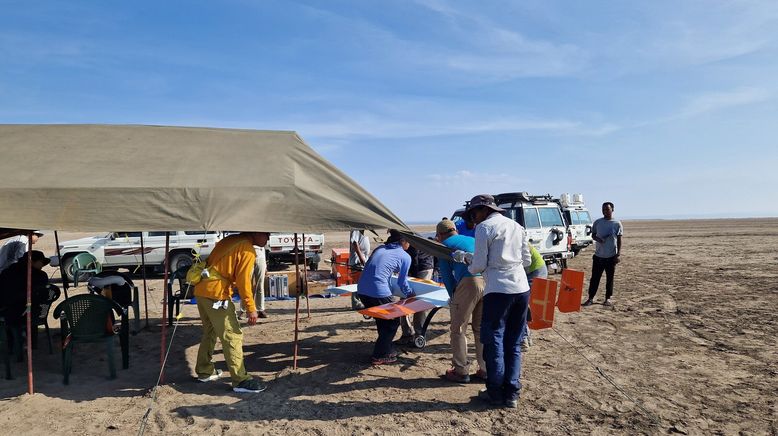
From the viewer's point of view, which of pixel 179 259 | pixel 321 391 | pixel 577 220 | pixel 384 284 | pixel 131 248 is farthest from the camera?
pixel 577 220

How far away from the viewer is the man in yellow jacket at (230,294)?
182 inches

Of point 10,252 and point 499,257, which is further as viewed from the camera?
point 10,252

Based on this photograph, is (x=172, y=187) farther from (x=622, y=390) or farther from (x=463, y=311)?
(x=622, y=390)

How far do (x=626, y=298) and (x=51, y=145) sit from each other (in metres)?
9.89

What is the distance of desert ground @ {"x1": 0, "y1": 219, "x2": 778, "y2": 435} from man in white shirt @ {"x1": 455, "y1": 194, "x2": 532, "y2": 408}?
26 centimetres

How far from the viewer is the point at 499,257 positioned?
14.0 feet

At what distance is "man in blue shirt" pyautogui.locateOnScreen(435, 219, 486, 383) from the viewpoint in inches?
189

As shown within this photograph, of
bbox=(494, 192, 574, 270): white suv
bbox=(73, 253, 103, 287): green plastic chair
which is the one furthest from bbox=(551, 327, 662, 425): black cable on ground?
bbox=(73, 253, 103, 287): green plastic chair

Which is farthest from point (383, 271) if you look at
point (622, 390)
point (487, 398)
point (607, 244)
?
point (607, 244)

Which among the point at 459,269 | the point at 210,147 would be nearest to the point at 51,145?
the point at 210,147

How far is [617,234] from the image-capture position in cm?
884

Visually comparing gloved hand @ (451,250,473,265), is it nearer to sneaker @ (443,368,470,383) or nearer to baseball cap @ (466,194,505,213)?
baseball cap @ (466,194,505,213)

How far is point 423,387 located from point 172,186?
3.16 m

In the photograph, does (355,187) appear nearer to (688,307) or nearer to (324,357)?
(324,357)
